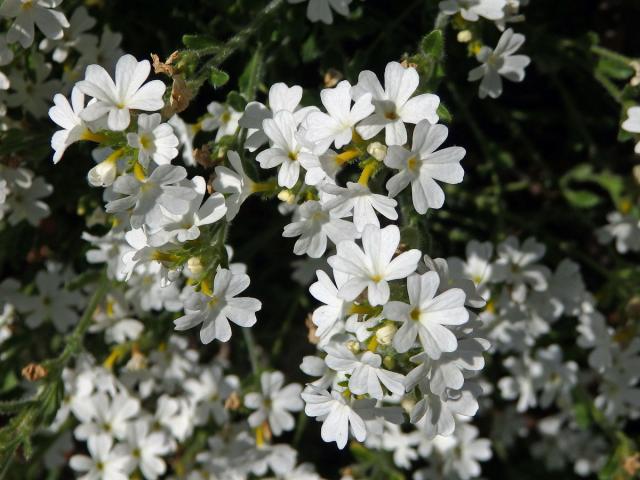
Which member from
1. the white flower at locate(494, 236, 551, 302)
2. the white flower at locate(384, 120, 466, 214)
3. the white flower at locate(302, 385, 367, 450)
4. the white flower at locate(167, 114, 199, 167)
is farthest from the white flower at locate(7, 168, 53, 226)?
the white flower at locate(494, 236, 551, 302)

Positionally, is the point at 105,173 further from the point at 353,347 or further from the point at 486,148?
the point at 486,148

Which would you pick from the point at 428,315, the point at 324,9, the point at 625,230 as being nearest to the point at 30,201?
the point at 324,9

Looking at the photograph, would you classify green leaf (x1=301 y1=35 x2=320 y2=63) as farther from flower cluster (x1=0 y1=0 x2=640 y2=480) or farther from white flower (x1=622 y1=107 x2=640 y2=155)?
white flower (x1=622 y1=107 x2=640 y2=155)

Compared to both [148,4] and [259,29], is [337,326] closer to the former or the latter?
[259,29]

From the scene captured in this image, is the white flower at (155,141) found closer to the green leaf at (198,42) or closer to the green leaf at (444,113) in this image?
the green leaf at (198,42)

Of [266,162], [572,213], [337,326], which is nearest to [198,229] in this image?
[266,162]
